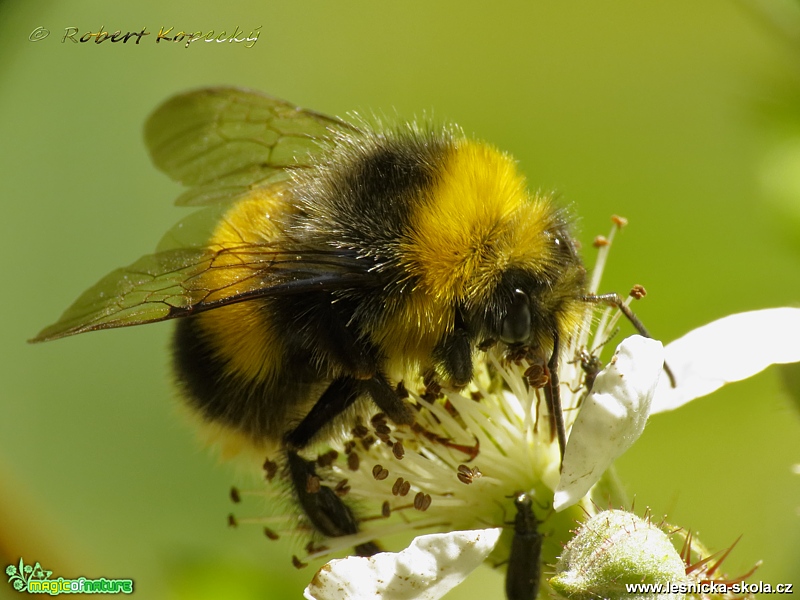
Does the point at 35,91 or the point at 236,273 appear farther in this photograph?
the point at 35,91

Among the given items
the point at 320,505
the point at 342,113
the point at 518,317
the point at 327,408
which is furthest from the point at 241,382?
the point at 342,113

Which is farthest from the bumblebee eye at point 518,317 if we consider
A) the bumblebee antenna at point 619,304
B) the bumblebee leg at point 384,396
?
the bumblebee leg at point 384,396

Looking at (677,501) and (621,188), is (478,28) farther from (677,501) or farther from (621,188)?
(677,501)

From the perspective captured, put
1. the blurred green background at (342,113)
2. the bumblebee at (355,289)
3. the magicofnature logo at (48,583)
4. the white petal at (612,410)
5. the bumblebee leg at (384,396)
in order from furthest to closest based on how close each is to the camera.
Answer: the blurred green background at (342,113) < the magicofnature logo at (48,583) < the bumblebee leg at (384,396) < the bumblebee at (355,289) < the white petal at (612,410)

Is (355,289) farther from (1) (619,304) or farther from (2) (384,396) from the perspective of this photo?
(1) (619,304)

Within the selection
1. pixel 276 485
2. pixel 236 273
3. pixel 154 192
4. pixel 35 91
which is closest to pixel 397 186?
pixel 236 273

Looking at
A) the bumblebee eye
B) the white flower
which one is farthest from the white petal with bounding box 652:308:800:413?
the bumblebee eye

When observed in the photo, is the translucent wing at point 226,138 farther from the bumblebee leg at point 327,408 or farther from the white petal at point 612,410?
the white petal at point 612,410
